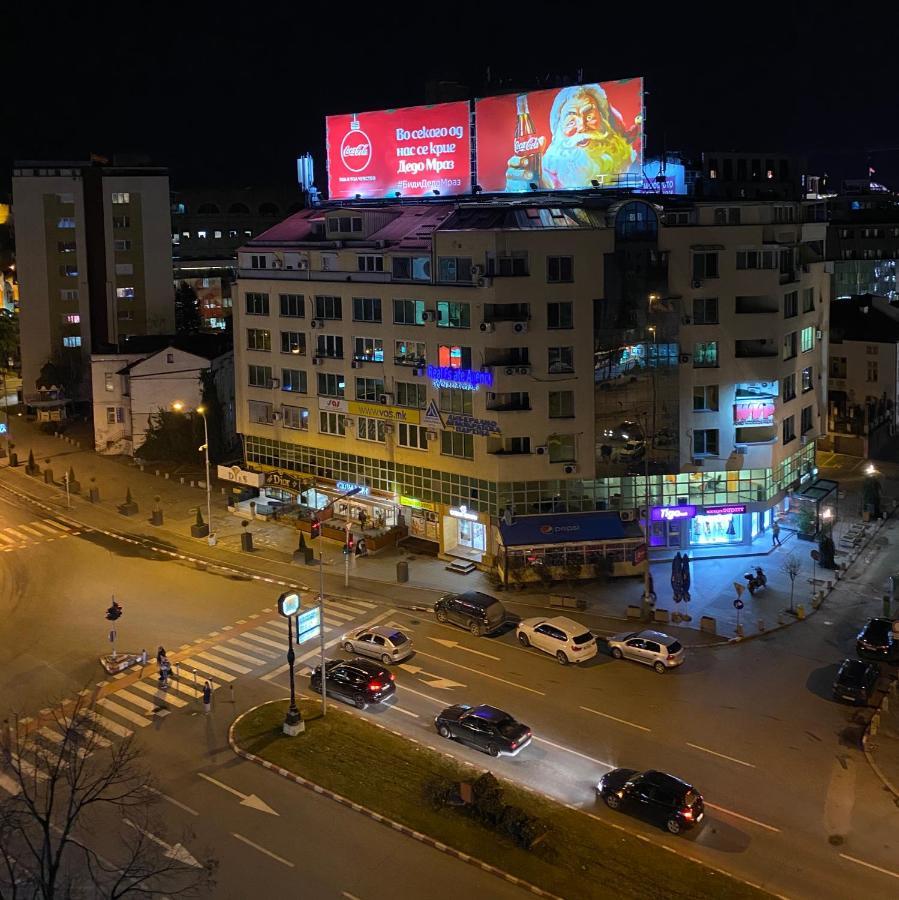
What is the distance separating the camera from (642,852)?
2959cm

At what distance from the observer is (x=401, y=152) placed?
227ft

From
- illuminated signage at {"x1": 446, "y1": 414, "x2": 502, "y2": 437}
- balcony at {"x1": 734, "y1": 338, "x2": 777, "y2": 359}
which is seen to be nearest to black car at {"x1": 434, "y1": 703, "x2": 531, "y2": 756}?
illuminated signage at {"x1": 446, "y1": 414, "x2": 502, "y2": 437}

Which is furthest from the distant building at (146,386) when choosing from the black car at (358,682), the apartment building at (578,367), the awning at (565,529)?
the black car at (358,682)

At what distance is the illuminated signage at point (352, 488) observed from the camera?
61.5m

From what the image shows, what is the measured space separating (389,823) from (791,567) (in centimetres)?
2599

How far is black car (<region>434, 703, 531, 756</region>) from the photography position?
3544cm

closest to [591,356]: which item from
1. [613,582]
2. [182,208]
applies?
[613,582]

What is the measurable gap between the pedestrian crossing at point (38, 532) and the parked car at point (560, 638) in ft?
104

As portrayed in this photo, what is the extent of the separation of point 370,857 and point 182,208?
410 feet

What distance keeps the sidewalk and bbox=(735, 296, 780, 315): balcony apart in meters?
12.9

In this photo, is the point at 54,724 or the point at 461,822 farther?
the point at 54,724

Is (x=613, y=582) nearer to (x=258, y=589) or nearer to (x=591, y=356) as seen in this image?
(x=591, y=356)

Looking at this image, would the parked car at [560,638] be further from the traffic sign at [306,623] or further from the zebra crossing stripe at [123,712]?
the zebra crossing stripe at [123,712]

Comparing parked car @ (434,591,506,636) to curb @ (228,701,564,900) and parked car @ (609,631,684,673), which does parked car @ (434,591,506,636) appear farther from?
curb @ (228,701,564,900)
